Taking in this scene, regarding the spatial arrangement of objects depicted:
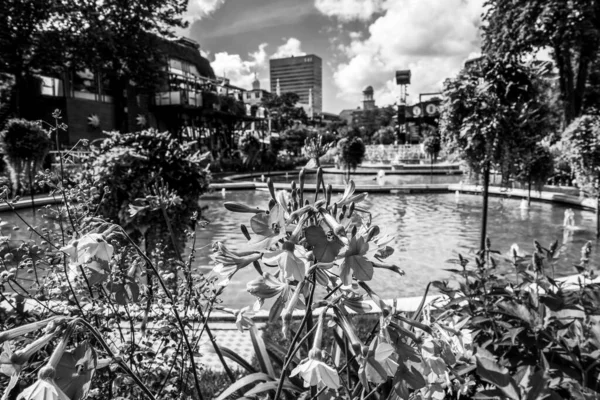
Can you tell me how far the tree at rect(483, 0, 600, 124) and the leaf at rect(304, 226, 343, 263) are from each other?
16.4m

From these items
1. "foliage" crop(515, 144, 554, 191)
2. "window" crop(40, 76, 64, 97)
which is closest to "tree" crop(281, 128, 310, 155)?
"window" crop(40, 76, 64, 97)

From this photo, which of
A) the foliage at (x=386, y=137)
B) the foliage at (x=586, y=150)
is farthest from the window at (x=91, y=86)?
the foliage at (x=386, y=137)

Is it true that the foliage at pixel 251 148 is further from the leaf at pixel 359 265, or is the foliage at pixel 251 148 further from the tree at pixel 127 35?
the leaf at pixel 359 265

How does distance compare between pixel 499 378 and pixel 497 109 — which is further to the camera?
pixel 497 109

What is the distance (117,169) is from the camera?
4.42 meters

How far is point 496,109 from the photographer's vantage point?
18.9 ft

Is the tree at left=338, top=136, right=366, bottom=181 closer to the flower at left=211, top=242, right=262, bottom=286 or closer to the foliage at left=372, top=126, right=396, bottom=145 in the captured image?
the flower at left=211, top=242, right=262, bottom=286

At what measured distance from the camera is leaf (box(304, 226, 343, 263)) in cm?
75

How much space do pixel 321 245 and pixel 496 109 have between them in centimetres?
588

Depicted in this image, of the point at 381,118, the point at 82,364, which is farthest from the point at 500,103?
the point at 381,118

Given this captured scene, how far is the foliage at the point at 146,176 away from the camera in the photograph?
4395 millimetres

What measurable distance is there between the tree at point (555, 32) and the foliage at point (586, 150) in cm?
673

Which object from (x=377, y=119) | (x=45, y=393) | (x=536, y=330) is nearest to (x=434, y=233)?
A: (x=536, y=330)

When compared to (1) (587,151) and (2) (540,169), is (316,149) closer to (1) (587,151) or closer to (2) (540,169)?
(1) (587,151)
